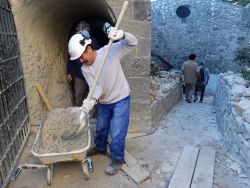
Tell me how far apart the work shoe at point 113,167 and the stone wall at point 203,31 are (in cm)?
1237

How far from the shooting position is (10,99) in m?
3.78

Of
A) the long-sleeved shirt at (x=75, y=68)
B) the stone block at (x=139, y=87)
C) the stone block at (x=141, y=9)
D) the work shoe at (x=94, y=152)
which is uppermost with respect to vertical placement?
the stone block at (x=141, y=9)

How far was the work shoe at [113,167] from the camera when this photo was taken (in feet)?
11.6

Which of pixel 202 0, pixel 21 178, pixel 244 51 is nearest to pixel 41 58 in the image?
pixel 21 178

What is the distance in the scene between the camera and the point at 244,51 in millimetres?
8883

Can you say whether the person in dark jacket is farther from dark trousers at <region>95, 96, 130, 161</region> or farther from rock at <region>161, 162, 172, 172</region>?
dark trousers at <region>95, 96, 130, 161</region>

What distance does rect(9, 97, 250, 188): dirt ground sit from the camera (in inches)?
135

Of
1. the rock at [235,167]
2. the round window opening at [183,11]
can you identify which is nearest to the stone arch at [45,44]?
the rock at [235,167]

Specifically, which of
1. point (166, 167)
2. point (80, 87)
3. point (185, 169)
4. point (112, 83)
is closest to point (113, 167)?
point (166, 167)

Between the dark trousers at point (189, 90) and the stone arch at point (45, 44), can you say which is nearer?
the stone arch at point (45, 44)

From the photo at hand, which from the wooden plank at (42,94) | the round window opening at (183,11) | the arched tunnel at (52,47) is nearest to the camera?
the arched tunnel at (52,47)

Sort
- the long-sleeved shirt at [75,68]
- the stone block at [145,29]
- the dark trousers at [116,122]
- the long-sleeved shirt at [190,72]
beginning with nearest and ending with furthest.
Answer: the dark trousers at [116,122], the stone block at [145,29], the long-sleeved shirt at [75,68], the long-sleeved shirt at [190,72]

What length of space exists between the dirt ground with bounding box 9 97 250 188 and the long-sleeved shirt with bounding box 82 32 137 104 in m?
1.04

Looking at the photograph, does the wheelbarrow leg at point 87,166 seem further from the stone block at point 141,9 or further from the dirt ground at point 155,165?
the stone block at point 141,9
